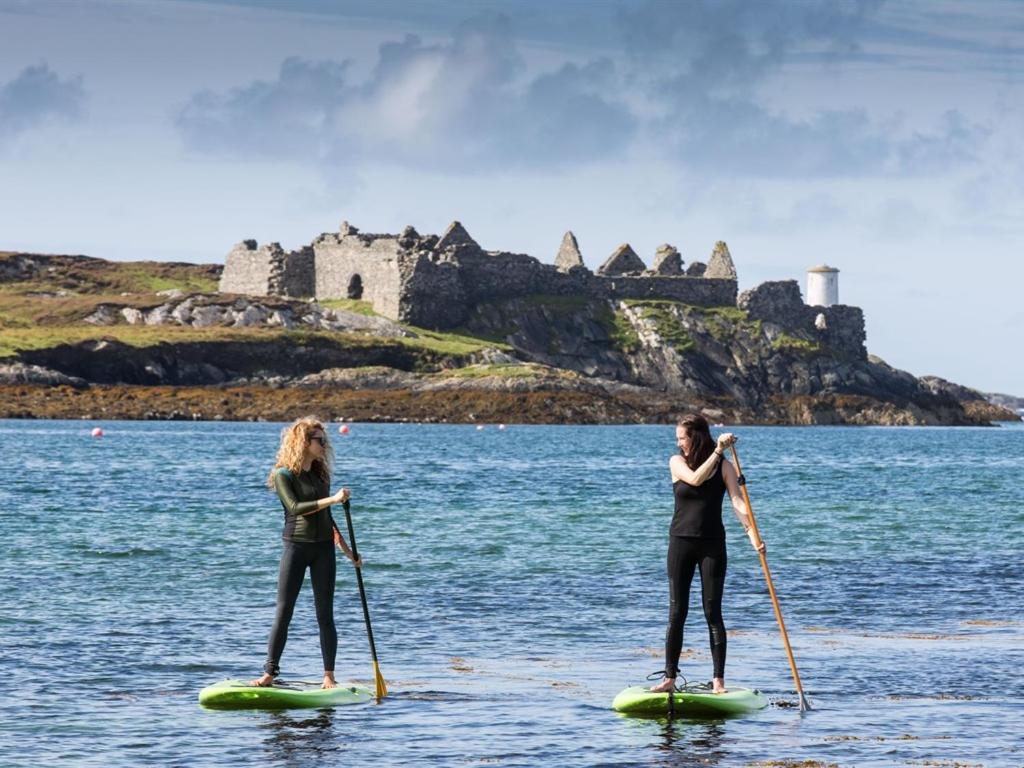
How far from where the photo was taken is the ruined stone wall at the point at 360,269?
117188 mm

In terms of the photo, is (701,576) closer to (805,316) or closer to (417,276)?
(417,276)

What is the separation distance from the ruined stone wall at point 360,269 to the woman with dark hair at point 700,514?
103119 millimetres

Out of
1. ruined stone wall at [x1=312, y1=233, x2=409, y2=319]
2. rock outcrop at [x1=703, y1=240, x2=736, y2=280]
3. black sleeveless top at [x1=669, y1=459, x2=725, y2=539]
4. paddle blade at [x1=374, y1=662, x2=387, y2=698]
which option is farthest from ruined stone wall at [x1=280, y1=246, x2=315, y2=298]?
black sleeveless top at [x1=669, y1=459, x2=725, y2=539]

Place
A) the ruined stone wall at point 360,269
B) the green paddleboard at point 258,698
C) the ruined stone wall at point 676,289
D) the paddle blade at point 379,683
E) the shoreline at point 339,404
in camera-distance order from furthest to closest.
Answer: the ruined stone wall at point 676,289, the ruined stone wall at point 360,269, the shoreline at point 339,404, the paddle blade at point 379,683, the green paddleboard at point 258,698

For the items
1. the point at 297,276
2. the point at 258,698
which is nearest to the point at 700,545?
the point at 258,698

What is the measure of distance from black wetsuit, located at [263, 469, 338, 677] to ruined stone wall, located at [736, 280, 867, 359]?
116 meters

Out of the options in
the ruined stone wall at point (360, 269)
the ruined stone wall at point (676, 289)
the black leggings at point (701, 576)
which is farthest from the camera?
the ruined stone wall at point (676, 289)

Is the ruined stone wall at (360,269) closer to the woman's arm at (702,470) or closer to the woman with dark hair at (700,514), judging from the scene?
the woman with dark hair at (700,514)

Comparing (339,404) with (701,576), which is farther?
(339,404)

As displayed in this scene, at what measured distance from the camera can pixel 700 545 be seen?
13.2 m

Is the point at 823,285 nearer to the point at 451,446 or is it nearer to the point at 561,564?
the point at 451,446

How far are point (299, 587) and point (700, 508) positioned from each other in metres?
3.30

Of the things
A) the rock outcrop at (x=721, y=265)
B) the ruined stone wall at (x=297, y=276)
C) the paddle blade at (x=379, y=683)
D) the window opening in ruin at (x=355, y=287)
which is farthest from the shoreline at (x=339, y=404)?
the paddle blade at (x=379, y=683)

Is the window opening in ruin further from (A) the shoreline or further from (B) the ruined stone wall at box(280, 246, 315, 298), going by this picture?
(A) the shoreline
